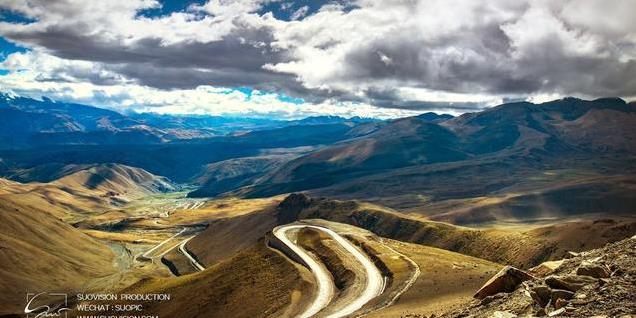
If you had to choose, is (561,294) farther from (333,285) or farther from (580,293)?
(333,285)

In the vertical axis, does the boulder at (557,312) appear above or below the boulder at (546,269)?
above

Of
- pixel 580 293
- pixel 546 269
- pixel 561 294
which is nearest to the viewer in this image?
pixel 580 293

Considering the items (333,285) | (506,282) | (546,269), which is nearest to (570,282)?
(506,282)

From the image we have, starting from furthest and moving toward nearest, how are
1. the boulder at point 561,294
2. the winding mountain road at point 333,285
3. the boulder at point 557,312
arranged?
the winding mountain road at point 333,285, the boulder at point 561,294, the boulder at point 557,312

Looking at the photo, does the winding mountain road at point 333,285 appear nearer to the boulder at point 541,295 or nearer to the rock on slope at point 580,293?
the rock on slope at point 580,293

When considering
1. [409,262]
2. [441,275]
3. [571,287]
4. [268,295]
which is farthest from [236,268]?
[571,287]

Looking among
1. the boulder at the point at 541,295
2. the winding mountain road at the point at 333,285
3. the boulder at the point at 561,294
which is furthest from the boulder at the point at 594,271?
the winding mountain road at the point at 333,285

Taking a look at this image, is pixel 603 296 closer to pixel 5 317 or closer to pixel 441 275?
pixel 441 275
